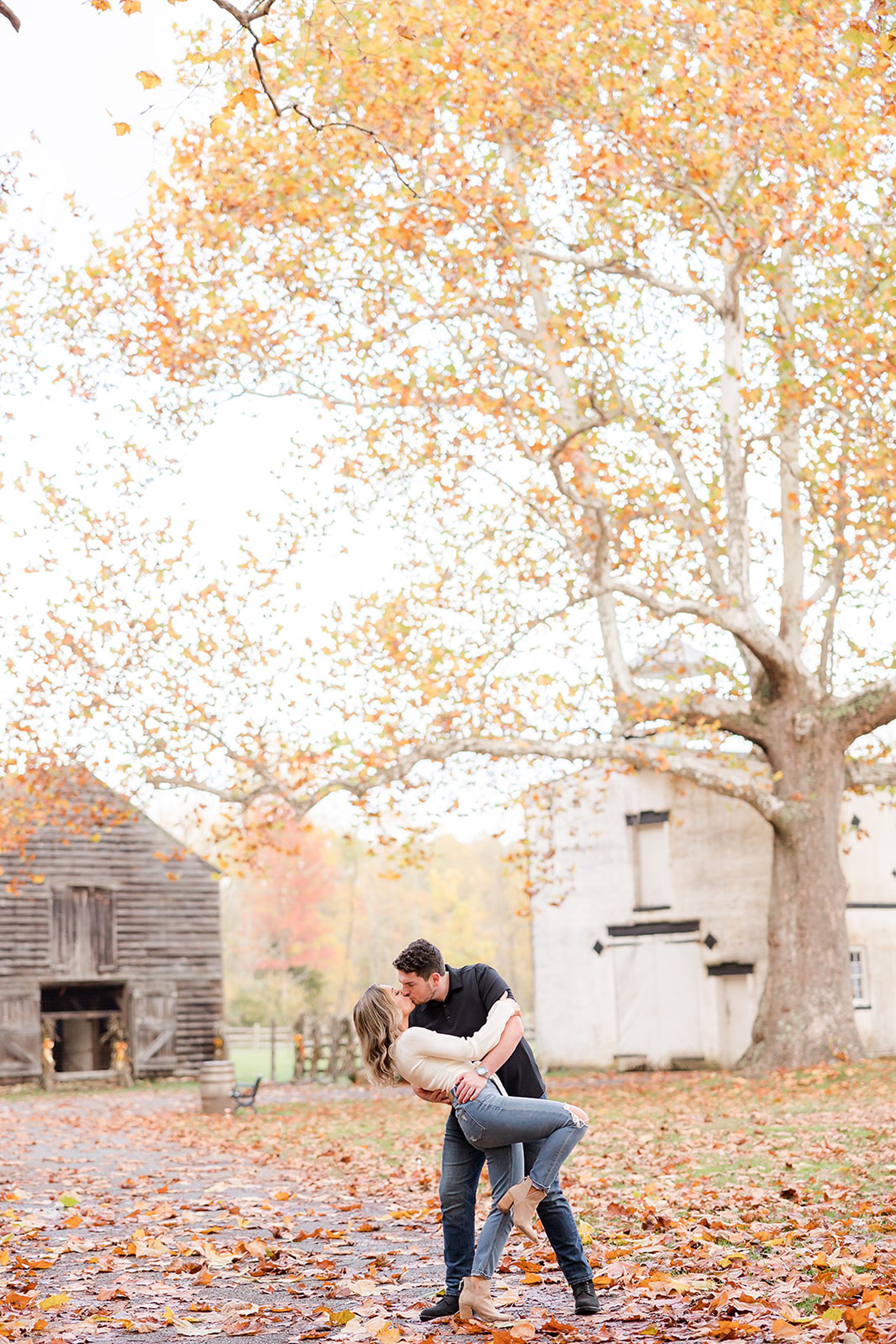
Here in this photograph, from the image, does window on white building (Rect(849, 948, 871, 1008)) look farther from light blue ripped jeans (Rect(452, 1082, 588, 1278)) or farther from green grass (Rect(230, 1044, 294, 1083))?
light blue ripped jeans (Rect(452, 1082, 588, 1278))

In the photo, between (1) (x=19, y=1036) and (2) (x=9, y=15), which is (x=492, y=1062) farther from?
(1) (x=19, y=1036)

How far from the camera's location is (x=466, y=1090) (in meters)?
6.18

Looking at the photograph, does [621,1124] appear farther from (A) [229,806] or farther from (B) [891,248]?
(B) [891,248]

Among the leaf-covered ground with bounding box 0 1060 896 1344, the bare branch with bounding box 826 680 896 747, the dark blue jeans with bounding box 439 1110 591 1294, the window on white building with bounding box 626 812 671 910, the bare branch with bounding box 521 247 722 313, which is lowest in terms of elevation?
the leaf-covered ground with bounding box 0 1060 896 1344

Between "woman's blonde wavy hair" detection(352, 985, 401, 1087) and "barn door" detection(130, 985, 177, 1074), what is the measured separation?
30.0 m

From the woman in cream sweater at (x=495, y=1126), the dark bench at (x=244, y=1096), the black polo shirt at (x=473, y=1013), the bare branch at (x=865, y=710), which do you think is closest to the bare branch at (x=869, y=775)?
the bare branch at (x=865, y=710)

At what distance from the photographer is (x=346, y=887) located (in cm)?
7762

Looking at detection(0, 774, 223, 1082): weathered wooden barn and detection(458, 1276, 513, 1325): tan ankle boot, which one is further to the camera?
detection(0, 774, 223, 1082): weathered wooden barn

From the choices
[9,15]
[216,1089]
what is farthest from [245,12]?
[216,1089]

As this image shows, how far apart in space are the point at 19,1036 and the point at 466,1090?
97.4ft

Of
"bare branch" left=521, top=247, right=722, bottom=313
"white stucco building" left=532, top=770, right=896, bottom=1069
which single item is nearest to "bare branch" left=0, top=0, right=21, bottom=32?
"bare branch" left=521, top=247, right=722, bottom=313

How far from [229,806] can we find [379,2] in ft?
39.2

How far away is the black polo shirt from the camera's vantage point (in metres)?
6.45

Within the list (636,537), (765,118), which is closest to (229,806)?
(636,537)
